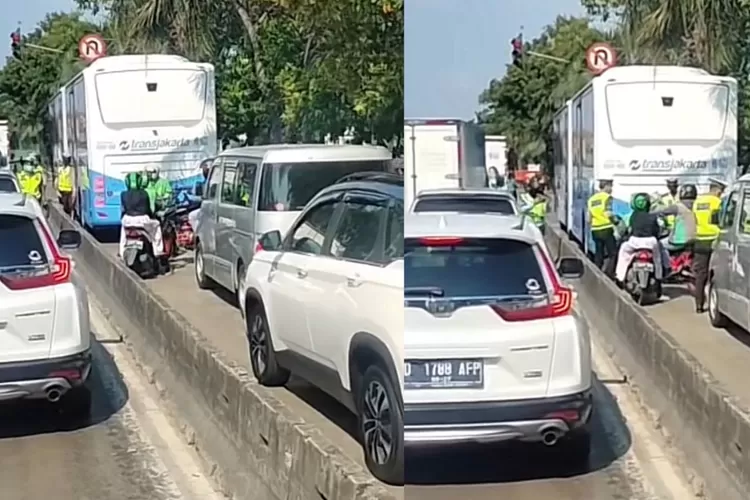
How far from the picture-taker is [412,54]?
7.70 feet

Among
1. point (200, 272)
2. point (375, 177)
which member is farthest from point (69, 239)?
point (375, 177)

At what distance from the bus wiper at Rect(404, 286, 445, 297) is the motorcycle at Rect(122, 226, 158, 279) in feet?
2.59

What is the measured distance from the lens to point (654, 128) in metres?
2.30

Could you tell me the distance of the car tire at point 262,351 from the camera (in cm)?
270

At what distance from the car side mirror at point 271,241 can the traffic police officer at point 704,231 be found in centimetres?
107

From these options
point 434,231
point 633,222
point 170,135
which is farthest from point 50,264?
point 633,222

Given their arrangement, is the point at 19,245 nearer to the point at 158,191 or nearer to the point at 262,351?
the point at 158,191

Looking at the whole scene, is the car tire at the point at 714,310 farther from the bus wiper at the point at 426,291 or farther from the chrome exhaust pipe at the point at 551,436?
the bus wiper at the point at 426,291

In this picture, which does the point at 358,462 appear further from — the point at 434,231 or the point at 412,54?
the point at 412,54

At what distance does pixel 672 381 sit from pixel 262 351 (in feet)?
3.59

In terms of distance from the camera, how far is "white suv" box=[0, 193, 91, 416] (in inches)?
101

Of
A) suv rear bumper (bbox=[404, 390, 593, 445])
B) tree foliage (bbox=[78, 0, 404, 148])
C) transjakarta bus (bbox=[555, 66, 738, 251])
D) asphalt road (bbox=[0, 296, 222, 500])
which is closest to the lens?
transjakarta bus (bbox=[555, 66, 738, 251])

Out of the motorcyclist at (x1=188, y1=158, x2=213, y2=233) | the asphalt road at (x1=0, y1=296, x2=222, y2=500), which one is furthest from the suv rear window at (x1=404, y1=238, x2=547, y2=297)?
the asphalt road at (x1=0, y1=296, x2=222, y2=500)

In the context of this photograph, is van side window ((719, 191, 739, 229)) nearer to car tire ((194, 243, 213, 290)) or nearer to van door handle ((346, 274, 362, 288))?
van door handle ((346, 274, 362, 288))
